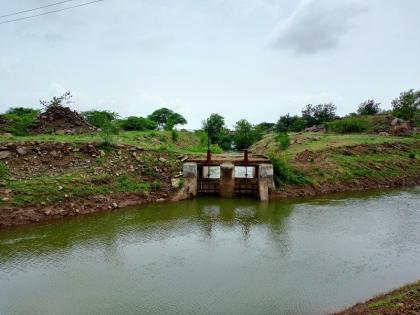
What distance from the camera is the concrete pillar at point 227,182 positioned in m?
20.3

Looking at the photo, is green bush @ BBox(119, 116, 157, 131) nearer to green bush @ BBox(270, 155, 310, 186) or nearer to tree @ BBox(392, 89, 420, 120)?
green bush @ BBox(270, 155, 310, 186)

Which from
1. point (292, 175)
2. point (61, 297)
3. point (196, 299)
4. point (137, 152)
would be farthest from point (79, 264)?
point (292, 175)

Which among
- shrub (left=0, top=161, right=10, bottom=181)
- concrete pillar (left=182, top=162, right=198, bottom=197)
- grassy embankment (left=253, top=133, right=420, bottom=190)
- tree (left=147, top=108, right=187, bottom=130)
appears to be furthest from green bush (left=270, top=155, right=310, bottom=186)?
tree (left=147, top=108, right=187, bottom=130)

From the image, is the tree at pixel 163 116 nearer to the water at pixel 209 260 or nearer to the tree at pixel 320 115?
the tree at pixel 320 115

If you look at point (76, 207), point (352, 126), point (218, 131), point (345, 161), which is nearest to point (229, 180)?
point (76, 207)

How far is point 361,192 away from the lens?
71.8ft

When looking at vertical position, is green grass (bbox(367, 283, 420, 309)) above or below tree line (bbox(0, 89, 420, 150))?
below

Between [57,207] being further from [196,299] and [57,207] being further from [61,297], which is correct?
[196,299]

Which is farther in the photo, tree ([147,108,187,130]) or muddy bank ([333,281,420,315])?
tree ([147,108,187,130])

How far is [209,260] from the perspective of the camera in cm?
1155

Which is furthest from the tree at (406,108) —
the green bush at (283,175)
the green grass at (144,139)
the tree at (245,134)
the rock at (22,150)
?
the rock at (22,150)

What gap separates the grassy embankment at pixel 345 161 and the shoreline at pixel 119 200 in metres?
0.31

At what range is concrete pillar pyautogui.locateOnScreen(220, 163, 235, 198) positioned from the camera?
20.3 meters

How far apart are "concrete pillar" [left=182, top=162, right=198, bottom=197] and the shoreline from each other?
0.49 m
